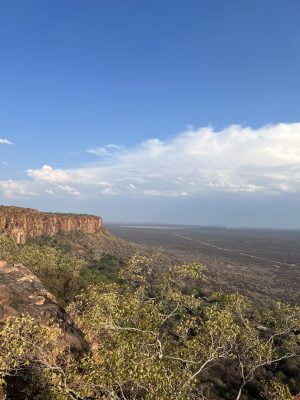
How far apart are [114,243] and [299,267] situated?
167 feet

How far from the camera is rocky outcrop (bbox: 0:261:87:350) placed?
1977cm

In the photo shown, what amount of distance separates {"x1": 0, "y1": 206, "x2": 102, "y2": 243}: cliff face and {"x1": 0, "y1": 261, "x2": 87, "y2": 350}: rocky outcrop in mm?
47473

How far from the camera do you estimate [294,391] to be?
28.5 metres

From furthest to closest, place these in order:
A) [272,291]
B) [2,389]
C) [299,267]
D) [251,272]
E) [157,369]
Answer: [299,267]
[251,272]
[272,291]
[2,389]
[157,369]

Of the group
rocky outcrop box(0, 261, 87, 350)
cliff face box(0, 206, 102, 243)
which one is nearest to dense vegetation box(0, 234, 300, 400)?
rocky outcrop box(0, 261, 87, 350)

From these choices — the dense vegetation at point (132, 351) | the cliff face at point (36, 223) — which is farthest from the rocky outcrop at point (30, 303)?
the cliff face at point (36, 223)

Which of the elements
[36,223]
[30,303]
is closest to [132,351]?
[30,303]

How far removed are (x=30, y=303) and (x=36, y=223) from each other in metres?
70.4

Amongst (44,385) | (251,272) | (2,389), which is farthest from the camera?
(251,272)

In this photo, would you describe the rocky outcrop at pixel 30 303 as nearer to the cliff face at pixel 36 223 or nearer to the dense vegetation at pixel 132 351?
the dense vegetation at pixel 132 351

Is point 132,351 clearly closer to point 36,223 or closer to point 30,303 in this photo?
point 30,303

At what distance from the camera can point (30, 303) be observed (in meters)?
21.0

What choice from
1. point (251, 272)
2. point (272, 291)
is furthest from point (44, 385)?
point (251, 272)

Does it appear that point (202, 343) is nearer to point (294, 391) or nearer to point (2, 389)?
point (2, 389)
